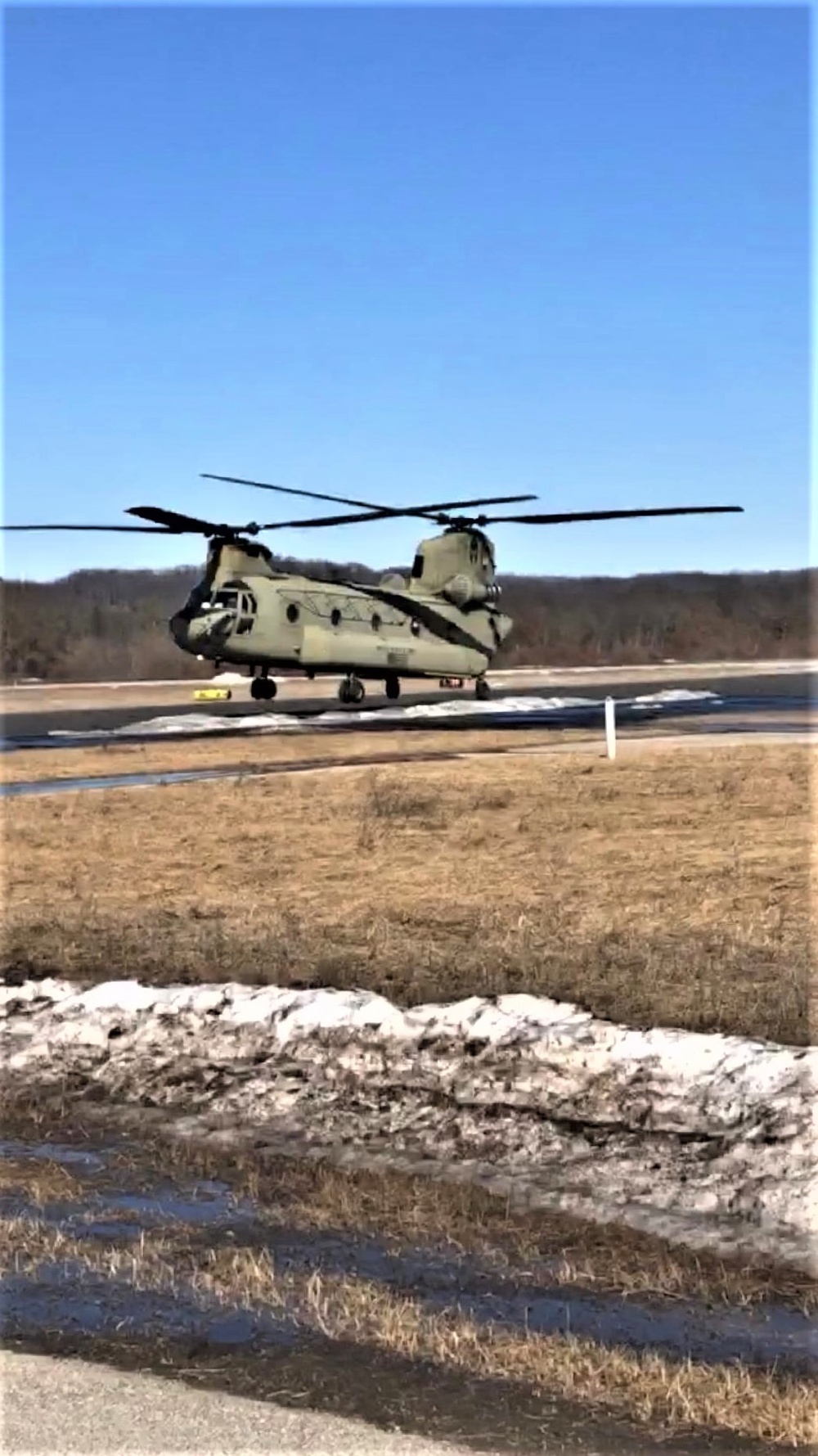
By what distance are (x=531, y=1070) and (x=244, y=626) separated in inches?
1084

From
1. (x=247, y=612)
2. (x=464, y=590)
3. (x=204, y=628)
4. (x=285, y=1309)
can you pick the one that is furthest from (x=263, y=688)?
(x=285, y=1309)

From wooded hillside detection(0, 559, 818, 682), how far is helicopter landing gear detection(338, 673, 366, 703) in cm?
4100

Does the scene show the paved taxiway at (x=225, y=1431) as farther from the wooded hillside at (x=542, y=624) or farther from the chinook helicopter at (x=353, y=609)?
the wooded hillside at (x=542, y=624)

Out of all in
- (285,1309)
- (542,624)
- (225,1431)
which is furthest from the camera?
(542,624)

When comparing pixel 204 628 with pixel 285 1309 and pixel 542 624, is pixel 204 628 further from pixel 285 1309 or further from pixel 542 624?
pixel 542 624

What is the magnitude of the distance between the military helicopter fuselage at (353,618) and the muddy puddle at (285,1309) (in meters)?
28.5

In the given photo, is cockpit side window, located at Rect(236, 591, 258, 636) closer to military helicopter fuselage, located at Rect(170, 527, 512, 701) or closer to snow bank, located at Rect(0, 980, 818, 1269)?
military helicopter fuselage, located at Rect(170, 527, 512, 701)

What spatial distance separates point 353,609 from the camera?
39.2 m

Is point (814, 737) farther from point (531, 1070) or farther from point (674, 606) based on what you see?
point (674, 606)

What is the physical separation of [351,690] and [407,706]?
11.3ft

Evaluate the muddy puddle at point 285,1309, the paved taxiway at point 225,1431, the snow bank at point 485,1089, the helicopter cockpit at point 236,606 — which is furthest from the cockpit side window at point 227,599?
the paved taxiway at point 225,1431

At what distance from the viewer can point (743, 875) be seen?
591 inches

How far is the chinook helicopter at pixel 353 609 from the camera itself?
115ft

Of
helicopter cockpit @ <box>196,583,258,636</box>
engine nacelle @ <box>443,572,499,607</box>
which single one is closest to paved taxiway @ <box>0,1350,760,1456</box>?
helicopter cockpit @ <box>196,583,258,636</box>
